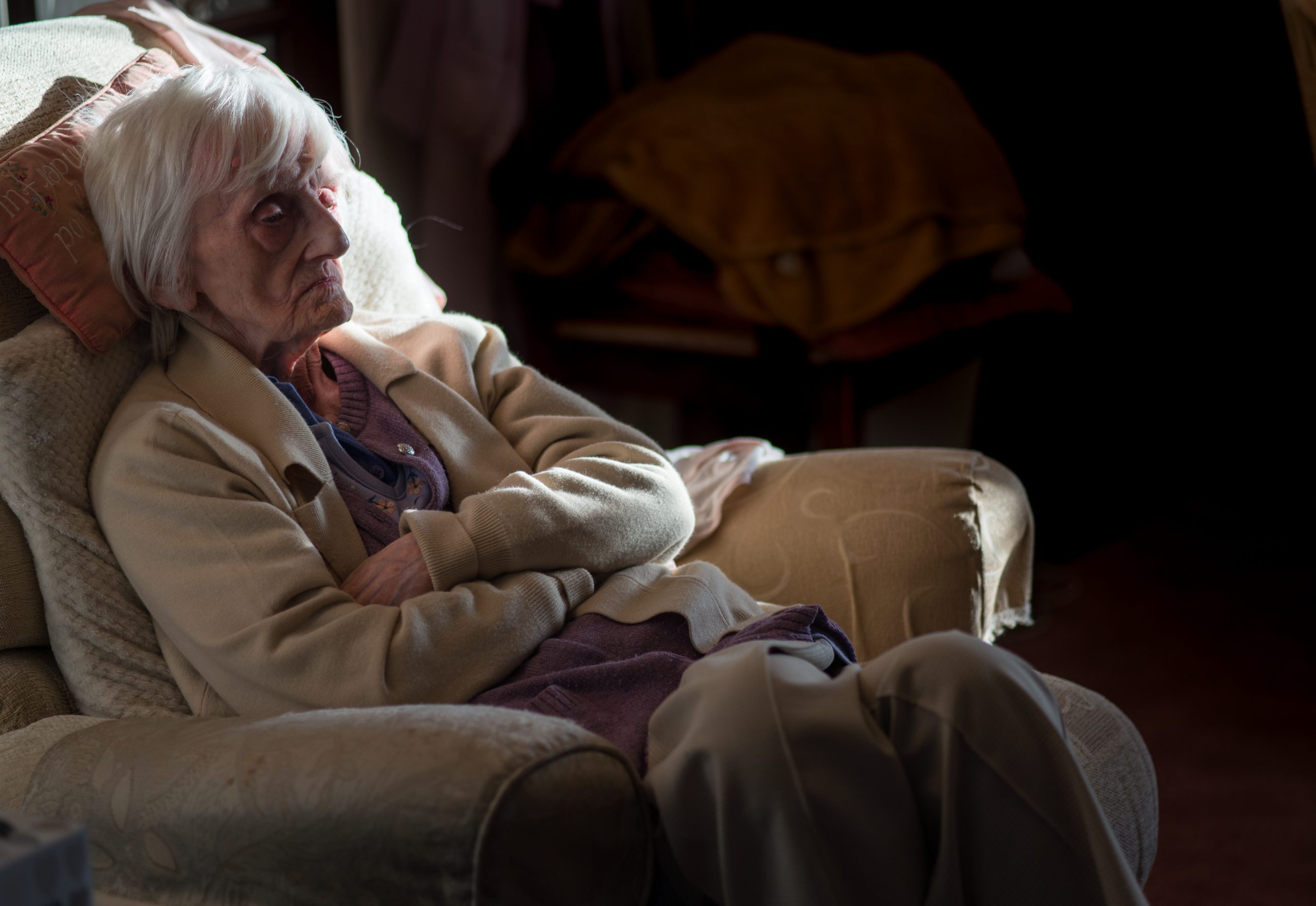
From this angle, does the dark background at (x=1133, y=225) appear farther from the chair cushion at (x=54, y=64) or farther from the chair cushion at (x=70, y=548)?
the chair cushion at (x=70, y=548)

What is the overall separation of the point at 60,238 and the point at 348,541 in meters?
0.42

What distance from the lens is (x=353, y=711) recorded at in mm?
929

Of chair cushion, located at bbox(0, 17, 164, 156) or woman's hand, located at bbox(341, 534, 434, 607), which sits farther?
chair cushion, located at bbox(0, 17, 164, 156)

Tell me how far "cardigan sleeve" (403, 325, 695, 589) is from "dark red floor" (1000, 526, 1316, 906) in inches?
36.2

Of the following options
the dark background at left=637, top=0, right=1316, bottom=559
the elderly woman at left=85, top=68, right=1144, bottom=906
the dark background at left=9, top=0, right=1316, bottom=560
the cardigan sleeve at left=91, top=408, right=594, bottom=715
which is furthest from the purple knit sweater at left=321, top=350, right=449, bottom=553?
the dark background at left=637, top=0, right=1316, bottom=559

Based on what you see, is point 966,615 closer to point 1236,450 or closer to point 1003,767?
point 1003,767

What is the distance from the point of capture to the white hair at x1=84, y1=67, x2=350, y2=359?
3.92ft

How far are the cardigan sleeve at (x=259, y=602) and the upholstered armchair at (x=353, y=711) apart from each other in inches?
2.5

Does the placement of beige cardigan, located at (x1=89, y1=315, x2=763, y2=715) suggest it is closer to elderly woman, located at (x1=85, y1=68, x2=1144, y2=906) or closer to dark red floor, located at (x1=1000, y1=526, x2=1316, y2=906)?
elderly woman, located at (x1=85, y1=68, x2=1144, y2=906)

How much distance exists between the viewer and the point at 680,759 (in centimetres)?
90

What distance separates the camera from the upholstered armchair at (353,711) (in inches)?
31.6

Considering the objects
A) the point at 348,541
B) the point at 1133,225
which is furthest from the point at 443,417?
the point at 1133,225

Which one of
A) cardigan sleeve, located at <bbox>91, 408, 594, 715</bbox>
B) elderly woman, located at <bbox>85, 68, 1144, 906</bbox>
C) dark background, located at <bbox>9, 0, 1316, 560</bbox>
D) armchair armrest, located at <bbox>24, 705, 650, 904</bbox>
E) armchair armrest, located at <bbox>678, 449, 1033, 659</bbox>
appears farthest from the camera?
dark background, located at <bbox>9, 0, 1316, 560</bbox>

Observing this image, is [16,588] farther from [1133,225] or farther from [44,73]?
[1133,225]
